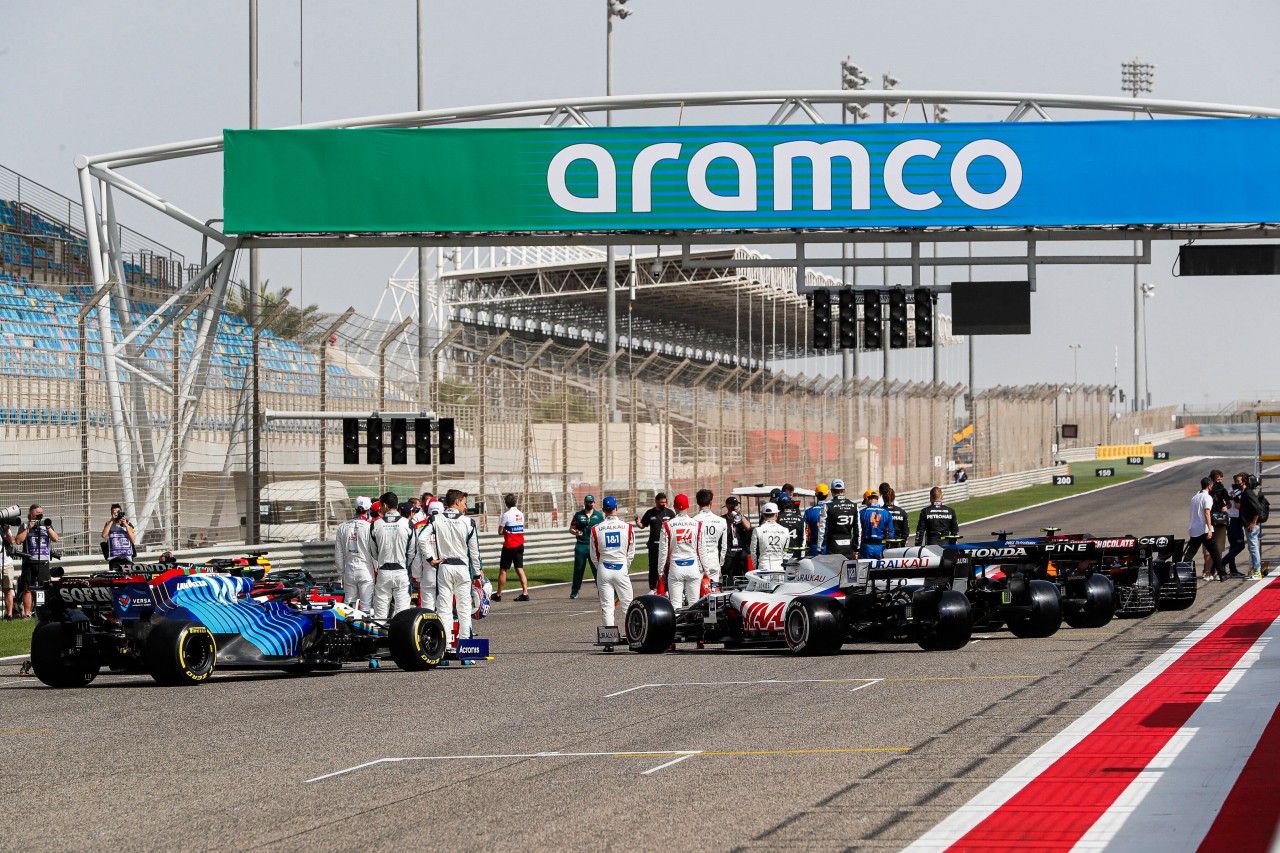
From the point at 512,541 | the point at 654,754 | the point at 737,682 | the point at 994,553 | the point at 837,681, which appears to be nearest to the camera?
the point at 654,754

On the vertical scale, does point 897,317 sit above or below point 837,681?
above

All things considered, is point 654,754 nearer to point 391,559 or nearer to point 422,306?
point 391,559

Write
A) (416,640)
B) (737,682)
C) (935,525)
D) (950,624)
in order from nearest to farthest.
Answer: (737,682)
(416,640)
(950,624)
(935,525)

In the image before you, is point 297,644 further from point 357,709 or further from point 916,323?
point 916,323

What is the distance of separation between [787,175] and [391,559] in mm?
12025

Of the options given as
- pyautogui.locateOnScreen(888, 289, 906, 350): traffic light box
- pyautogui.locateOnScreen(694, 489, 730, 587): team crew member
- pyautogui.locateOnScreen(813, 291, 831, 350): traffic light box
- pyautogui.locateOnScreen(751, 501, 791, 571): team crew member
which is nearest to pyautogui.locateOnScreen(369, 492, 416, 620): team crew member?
pyautogui.locateOnScreen(694, 489, 730, 587): team crew member

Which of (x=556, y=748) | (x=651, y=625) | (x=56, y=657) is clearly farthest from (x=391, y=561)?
(x=556, y=748)

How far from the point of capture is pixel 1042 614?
1641 cm

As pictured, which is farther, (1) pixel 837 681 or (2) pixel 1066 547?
(2) pixel 1066 547

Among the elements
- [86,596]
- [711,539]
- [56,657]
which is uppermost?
[711,539]

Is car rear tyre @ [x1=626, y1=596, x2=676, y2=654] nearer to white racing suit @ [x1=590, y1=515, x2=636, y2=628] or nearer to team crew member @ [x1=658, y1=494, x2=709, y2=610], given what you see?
white racing suit @ [x1=590, y1=515, x2=636, y2=628]

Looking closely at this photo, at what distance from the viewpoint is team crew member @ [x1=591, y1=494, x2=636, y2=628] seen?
17719mm

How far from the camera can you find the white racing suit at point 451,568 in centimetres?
1652

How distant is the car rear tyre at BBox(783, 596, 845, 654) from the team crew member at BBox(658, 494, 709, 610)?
249 centimetres
